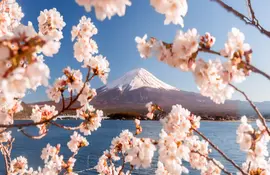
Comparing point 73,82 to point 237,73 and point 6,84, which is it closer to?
point 237,73

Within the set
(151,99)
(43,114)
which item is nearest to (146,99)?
(151,99)

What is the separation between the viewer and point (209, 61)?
3.67 ft

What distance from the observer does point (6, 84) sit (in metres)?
0.63

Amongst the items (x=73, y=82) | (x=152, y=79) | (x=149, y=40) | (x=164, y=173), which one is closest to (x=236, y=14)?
(x=149, y=40)

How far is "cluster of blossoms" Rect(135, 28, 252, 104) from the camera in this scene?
41.3 inches

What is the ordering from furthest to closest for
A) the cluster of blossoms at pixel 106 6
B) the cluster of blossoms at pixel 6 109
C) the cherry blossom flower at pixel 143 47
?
the cluster of blossoms at pixel 6 109 → the cherry blossom flower at pixel 143 47 → the cluster of blossoms at pixel 106 6

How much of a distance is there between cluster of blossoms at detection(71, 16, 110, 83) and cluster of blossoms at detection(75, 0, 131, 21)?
117cm

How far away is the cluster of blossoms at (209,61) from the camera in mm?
1048

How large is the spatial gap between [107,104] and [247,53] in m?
116

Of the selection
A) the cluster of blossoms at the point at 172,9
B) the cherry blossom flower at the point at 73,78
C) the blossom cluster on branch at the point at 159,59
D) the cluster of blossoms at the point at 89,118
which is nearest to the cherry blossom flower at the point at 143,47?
the blossom cluster on branch at the point at 159,59

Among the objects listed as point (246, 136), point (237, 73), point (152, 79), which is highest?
point (152, 79)

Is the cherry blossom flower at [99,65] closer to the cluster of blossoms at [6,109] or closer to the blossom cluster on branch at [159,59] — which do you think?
the blossom cluster on branch at [159,59]

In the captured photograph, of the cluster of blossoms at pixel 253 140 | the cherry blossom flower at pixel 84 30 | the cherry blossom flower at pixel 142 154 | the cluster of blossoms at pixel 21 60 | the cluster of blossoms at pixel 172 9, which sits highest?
the cherry blossom flower at pixel 84 30

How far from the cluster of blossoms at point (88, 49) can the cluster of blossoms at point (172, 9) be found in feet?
3.14
